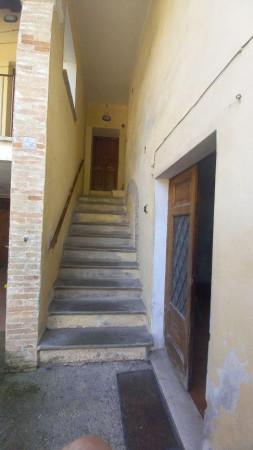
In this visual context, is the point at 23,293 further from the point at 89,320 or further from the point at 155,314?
the point at 155,314

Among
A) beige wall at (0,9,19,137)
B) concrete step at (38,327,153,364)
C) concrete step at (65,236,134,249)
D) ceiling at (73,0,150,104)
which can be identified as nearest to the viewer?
concrete step at (38,327,153,364)

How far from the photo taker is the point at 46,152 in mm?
2592

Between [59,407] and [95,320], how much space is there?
3.45 ft

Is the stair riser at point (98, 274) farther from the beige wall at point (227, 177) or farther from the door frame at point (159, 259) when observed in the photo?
the beige wall at point (227, 177)

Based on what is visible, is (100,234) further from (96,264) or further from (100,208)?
(100,208)

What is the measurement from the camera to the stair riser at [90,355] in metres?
2.63

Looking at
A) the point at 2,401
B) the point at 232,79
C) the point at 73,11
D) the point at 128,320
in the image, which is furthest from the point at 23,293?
the point at 73,11

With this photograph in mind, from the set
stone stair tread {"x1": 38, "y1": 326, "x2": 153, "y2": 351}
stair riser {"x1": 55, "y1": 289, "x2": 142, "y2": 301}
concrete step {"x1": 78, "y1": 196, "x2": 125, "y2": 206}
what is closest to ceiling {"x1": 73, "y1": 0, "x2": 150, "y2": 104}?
concrete step {"x1": 78, "y1": 196, "x2": 125, "y2": 206}

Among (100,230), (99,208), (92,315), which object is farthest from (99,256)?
(99,208)

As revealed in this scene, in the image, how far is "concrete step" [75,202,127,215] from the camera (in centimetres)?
496

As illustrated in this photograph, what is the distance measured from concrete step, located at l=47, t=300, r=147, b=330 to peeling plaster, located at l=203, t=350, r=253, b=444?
1.73 metres

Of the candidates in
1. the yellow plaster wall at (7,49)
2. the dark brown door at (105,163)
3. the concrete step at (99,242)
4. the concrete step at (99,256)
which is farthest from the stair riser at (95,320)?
the dark brown door at (105,163)

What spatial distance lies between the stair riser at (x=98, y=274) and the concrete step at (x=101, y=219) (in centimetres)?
115

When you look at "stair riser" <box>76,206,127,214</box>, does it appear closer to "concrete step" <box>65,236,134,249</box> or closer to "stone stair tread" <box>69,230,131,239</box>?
"stone stair tread" <box>69,230,131,239</box>
